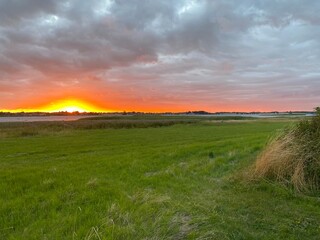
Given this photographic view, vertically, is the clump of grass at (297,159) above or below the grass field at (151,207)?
above

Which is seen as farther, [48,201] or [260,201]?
[260,201]

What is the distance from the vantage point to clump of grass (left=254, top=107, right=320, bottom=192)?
28.6 feet

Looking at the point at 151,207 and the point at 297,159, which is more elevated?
the point at 297,159

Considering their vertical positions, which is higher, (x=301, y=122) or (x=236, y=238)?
(x=301, y=122)

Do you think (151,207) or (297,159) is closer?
(151,207)

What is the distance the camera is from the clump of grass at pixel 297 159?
871 cm

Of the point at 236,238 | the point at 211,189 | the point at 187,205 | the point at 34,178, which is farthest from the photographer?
the point at 34,178

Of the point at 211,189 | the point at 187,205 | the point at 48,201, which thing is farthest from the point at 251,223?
the point at 48,201

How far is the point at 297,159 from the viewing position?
9219 millimetres

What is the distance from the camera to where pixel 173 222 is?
564 cm

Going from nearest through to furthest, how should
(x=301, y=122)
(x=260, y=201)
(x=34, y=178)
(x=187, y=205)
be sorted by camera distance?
(x=187, y=205)
(x=260, y=201)
(x=34, y=178)
(x=301, y=122)

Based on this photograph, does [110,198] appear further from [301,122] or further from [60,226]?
[301,122]

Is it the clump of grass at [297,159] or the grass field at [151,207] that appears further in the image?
the clump of grass at [297,159]

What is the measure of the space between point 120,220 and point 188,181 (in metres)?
4.14
